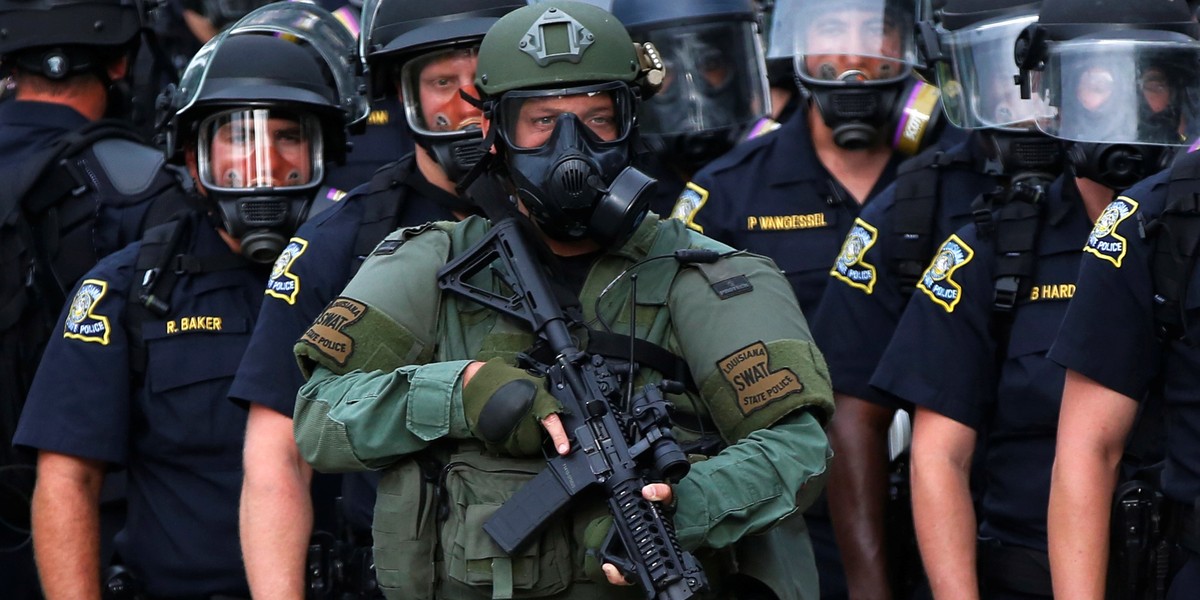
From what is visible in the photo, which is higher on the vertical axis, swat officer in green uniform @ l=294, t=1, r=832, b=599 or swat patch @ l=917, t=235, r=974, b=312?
swat officer in green uniform @ l=294, t=1, r=832, b=599

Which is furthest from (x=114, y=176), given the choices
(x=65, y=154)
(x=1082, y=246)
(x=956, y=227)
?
(x=1082, y=246)

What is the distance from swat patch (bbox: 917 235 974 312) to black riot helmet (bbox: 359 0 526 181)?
1.18m

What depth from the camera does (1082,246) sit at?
16.5 feet

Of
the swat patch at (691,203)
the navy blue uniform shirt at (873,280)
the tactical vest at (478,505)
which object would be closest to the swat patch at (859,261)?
the navy blue uniform shirt at (873,280)

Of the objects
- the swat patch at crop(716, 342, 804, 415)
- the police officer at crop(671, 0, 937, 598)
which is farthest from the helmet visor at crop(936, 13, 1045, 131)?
the swat patch at crop(716, 342, 804, 415)

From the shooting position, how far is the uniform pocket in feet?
12.5

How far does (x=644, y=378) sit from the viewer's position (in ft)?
13.1

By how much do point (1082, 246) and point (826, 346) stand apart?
811 millimetres

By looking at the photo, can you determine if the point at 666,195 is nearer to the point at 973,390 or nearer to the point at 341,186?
the point at 341,186

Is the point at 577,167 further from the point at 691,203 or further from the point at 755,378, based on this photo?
the point at 691,203

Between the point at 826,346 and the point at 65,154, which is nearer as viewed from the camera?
the point at 826,346

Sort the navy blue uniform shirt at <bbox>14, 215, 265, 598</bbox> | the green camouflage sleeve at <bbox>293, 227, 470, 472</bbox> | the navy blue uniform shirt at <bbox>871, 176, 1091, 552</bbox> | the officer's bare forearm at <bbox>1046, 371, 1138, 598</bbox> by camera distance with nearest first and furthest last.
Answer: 1. the green camouflage sleeve at <bbox>293, 227, 470, 472</bbox>
2. the officer's bare forearm at <bbox>1046, 371, 1138, 598</bbox>
3. the navy blue uniform shirt at <bbox>871, 176, 1091, 552</bbox>
4. the navy blue uniform shirt at <bbox>14, 215, 265, 598</bbox>

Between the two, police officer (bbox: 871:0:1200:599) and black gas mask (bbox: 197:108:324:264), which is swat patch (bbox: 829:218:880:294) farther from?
black gas mask (bbox: 197:108:324:264)

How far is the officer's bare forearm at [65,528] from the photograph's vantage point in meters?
5.54
